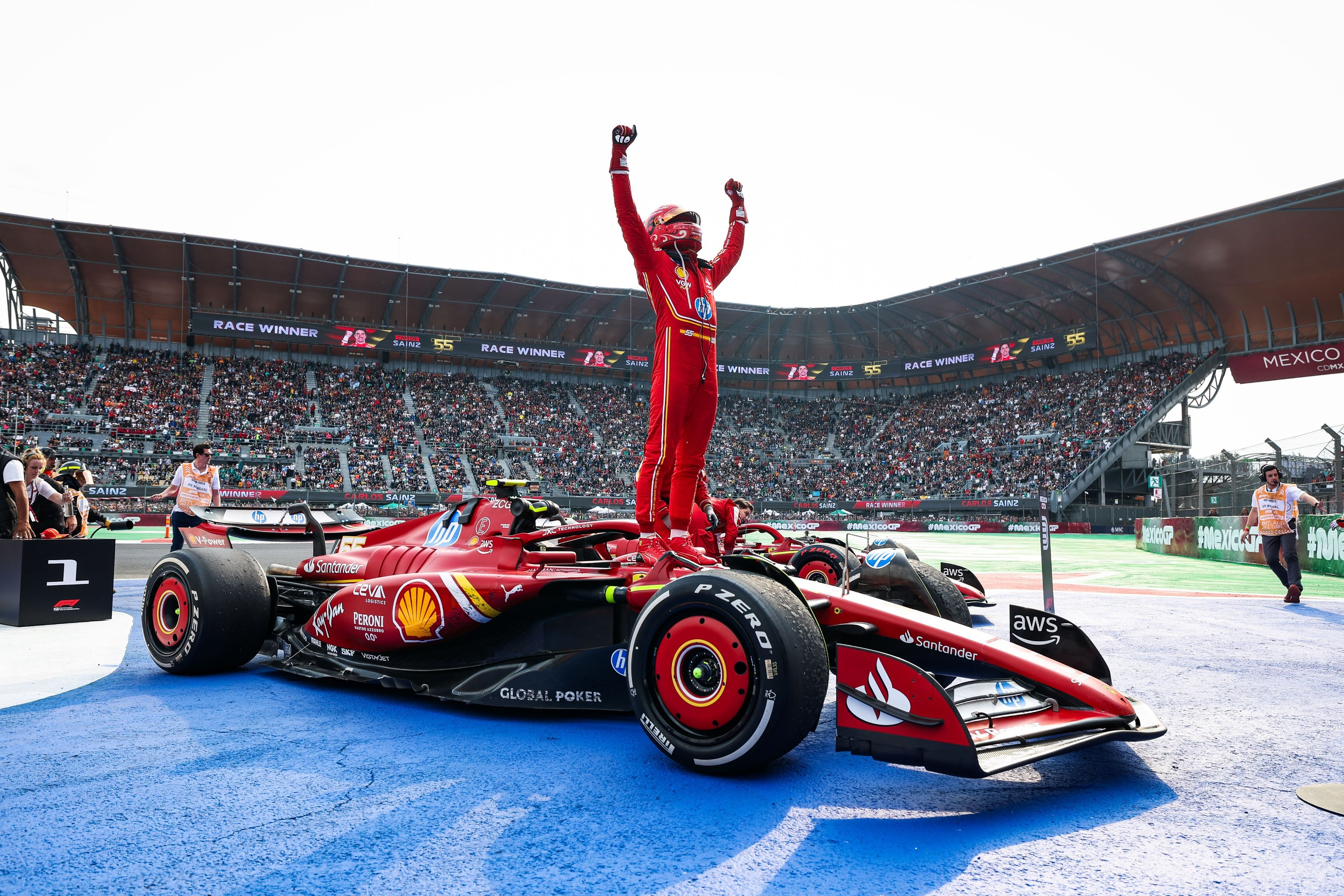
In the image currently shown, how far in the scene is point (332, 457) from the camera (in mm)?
34969

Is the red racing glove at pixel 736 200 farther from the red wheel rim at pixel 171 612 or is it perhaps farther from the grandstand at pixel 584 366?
the grandstand at pixel 584 366

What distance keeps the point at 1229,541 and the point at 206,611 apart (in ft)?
56.7

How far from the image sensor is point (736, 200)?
5152 millimetres

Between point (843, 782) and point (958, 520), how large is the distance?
36279mm

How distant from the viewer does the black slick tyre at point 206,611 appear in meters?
4.55

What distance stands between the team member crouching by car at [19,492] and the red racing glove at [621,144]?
6.11m

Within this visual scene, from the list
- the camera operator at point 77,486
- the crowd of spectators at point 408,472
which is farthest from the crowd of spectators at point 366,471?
the camera operator at point 77,486

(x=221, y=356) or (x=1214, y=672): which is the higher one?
(x=221, y=356)

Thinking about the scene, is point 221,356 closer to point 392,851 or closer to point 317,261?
point 317,261

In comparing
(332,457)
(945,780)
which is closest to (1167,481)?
(945,780)

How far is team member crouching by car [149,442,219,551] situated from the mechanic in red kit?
18.4 feet

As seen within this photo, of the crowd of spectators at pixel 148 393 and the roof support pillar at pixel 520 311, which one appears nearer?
the crowd of spectators at pixel 148 393

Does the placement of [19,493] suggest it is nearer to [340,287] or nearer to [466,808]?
[466,808]

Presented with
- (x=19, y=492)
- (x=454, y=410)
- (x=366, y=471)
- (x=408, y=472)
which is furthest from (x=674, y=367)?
(x=454, y=410)
